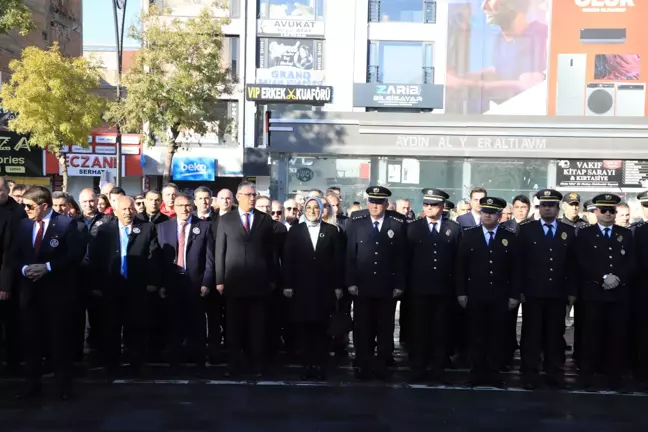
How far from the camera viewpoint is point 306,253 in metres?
7.79

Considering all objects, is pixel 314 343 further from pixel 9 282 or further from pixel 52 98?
pixel 52 98

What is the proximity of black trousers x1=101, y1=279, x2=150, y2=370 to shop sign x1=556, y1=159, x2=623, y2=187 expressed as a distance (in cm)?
1813

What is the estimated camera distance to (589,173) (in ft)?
76.2

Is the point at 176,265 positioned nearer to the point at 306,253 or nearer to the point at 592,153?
the point at 306,253

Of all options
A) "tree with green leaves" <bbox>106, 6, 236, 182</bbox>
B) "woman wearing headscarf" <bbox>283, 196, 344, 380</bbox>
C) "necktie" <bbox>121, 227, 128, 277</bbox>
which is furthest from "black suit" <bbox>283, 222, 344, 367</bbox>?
"tree with green leaves" <bbox>106, 6, 236, 182</bbox>

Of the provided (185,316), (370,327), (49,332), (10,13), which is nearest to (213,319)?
(185,316)

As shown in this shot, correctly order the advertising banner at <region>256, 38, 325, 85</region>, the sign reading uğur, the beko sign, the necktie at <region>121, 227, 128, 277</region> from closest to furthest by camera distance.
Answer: the necktie at <region>121, 227, 128, 277</region>
the beko sign
the sign reading uğur
the advertising banner at <region>256, 38, 325, 85</region>

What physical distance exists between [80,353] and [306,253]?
3.24 meters

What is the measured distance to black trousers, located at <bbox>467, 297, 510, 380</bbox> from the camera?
757 centimetres

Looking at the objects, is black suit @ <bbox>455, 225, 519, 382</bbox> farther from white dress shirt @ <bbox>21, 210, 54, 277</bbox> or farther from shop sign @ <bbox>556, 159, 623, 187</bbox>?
shop sign @ <bbox>556, 159, 623, 187</bbox>

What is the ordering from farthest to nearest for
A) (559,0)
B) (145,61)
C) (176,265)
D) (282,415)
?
(559,0) → (145,61) → (176,265) → (282,415)

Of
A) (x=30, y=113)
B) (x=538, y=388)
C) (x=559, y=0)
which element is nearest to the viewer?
(x=538, y=388)

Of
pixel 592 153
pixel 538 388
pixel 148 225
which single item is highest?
pixel 592 153

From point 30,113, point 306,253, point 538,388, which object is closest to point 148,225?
point 306,253
